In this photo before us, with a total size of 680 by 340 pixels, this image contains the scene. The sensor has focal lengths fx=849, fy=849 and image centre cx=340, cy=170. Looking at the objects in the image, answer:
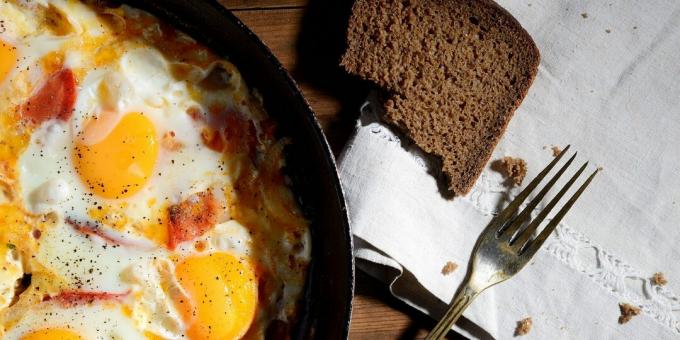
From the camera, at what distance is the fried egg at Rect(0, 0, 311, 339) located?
286 centimetres

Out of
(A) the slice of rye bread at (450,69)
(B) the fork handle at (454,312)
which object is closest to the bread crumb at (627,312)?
(B) the fork handle at (454,312)

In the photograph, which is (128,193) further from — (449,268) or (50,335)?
(449,268)

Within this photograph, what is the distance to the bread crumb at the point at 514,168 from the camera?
313cm

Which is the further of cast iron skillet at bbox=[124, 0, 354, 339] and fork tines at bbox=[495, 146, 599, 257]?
fork tines at bbox=[495, 146, 599, 257]

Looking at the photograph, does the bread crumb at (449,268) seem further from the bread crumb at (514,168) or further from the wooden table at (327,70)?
the bread crumb at (514,168)

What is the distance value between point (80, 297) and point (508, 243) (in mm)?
1511

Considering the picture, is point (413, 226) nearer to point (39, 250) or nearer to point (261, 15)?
point (261, 15)

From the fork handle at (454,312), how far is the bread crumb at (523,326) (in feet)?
0.81

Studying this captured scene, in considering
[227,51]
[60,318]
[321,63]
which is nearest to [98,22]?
[227,51]

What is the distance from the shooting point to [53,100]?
286cm

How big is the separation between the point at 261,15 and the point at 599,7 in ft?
4.12

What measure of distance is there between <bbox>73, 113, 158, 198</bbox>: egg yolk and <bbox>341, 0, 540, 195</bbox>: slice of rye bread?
0.80m

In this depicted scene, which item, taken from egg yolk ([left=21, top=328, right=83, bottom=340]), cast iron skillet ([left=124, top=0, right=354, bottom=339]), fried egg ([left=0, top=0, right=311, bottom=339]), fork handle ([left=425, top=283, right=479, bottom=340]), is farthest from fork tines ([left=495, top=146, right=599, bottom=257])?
egg yolk ([left=21, top=328, right=83, bottom=340])

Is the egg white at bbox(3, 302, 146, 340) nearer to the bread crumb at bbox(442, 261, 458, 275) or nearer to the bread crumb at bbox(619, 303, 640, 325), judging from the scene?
the bread crumb at bbox(442, 261, 458, 275)
